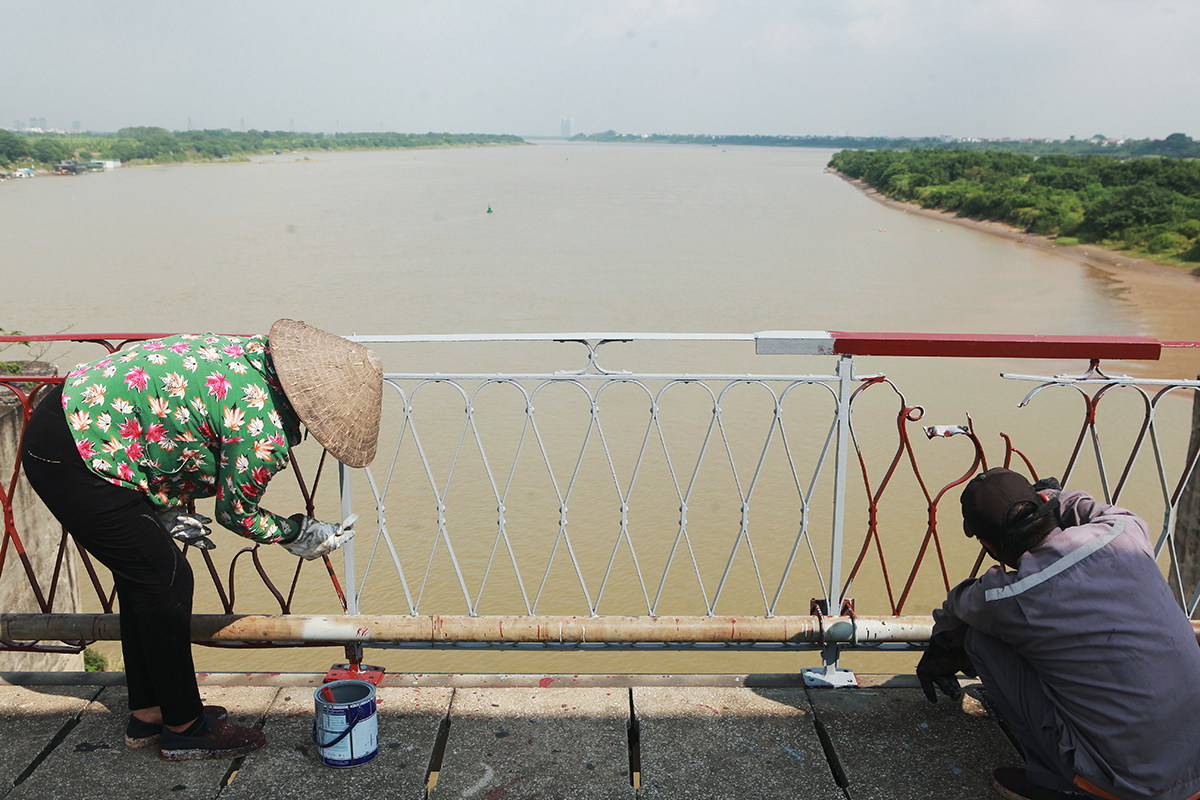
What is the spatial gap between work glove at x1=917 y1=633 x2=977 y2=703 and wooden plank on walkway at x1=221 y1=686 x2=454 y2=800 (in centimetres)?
143

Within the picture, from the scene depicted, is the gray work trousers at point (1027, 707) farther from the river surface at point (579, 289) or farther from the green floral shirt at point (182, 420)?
the river surface at point (579, 289)

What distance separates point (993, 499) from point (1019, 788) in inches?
29.7

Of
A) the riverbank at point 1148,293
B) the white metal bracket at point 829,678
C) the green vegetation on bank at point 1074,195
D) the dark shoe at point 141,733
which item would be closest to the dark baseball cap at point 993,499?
the white metal bracket at point 829,678

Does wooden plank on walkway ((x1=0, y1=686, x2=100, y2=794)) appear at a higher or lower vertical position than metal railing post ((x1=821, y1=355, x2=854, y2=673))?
lower

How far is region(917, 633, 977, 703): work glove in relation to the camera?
8.27 ft

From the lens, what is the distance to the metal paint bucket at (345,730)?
2.35m

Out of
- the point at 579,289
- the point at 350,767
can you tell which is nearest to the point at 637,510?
the point at 350,767

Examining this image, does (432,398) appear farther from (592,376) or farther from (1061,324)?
(1061,324)

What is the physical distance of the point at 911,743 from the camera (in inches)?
98.1

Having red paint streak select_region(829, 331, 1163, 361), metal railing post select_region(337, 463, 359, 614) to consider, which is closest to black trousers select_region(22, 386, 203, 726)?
metal railing post select_region(337, 463, 359, 614)

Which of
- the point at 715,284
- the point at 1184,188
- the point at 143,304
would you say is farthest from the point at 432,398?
the point at 1184,188

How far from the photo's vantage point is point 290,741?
2.51 meters

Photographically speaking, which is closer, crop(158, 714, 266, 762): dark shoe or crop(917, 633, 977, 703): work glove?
crop(158, 714, 266, 762): dark shoe

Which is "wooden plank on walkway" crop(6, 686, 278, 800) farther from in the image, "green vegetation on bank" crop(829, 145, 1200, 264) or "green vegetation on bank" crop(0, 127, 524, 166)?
"green vegetation on bank" crop(0, 127, 524, 166)
